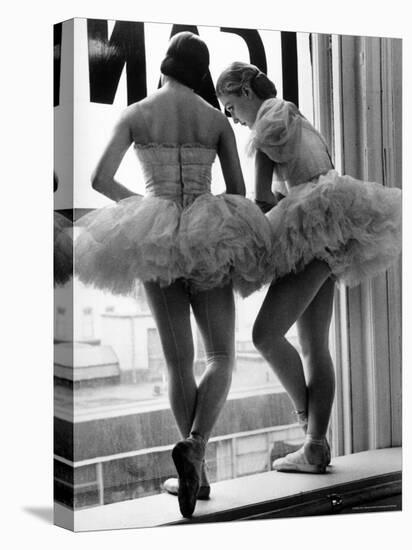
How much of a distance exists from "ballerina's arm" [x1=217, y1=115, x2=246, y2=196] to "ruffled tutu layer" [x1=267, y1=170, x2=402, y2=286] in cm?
21

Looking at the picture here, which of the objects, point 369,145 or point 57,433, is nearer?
point 57,433

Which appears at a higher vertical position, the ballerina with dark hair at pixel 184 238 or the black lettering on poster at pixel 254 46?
the black lettering on poster at pixel 254 46

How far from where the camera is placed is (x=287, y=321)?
5.12 m

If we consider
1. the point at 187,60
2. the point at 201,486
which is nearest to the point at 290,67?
the point at 187,60

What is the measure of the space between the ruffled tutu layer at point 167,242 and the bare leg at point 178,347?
0.27 ft

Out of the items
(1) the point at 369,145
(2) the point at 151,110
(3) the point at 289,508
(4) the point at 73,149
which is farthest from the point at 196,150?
(3) the point at 289,508

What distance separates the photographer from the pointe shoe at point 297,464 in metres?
5.15

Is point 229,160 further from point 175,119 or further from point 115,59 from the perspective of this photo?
point 115,59

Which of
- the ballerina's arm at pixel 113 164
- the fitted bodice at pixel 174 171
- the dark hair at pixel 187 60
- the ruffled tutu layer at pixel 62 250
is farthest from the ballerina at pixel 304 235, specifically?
the ruffled tutu layer at pixel 62 250

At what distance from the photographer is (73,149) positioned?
4660 mm

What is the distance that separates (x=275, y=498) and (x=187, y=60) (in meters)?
2.06

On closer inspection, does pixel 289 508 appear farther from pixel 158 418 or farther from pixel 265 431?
pixel 158 418

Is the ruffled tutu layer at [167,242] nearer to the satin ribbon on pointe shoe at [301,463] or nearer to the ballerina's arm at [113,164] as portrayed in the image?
the ballerina's arm at [113,164]

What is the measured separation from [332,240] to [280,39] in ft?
3.19
